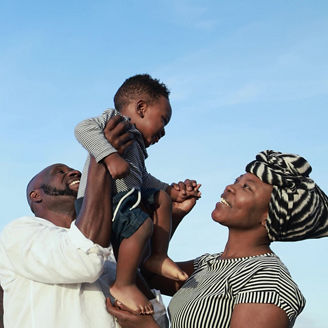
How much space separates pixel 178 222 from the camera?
17.4ft

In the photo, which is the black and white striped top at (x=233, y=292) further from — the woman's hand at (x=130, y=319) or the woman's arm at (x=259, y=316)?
the woman's hand at (x=130, y=319)


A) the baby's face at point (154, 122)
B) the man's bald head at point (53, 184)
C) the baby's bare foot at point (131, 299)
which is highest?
the baby's face at point (154, 122)

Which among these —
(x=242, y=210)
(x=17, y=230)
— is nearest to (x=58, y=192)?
(x=17, y=230)

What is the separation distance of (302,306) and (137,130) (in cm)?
169

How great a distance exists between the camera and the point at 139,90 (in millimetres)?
5055

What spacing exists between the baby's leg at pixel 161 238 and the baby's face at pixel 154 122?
449mm

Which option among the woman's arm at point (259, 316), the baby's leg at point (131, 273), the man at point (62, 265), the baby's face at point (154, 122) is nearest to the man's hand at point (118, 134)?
the man at point (62, 265)

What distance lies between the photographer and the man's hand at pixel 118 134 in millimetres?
4352

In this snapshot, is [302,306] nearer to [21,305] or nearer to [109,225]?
[109,225]

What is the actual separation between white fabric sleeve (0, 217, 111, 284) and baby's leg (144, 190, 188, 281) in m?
0.60

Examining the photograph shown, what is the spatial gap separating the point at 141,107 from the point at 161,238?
3.36 feet

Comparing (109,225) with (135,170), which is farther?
(135,170)

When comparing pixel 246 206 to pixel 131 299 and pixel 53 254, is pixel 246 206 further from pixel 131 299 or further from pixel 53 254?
pixel 53 254

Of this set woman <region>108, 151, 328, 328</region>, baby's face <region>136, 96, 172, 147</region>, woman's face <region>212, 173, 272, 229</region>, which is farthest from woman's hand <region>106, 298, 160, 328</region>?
baby's face <region>136, 96, 172, 147</region>
